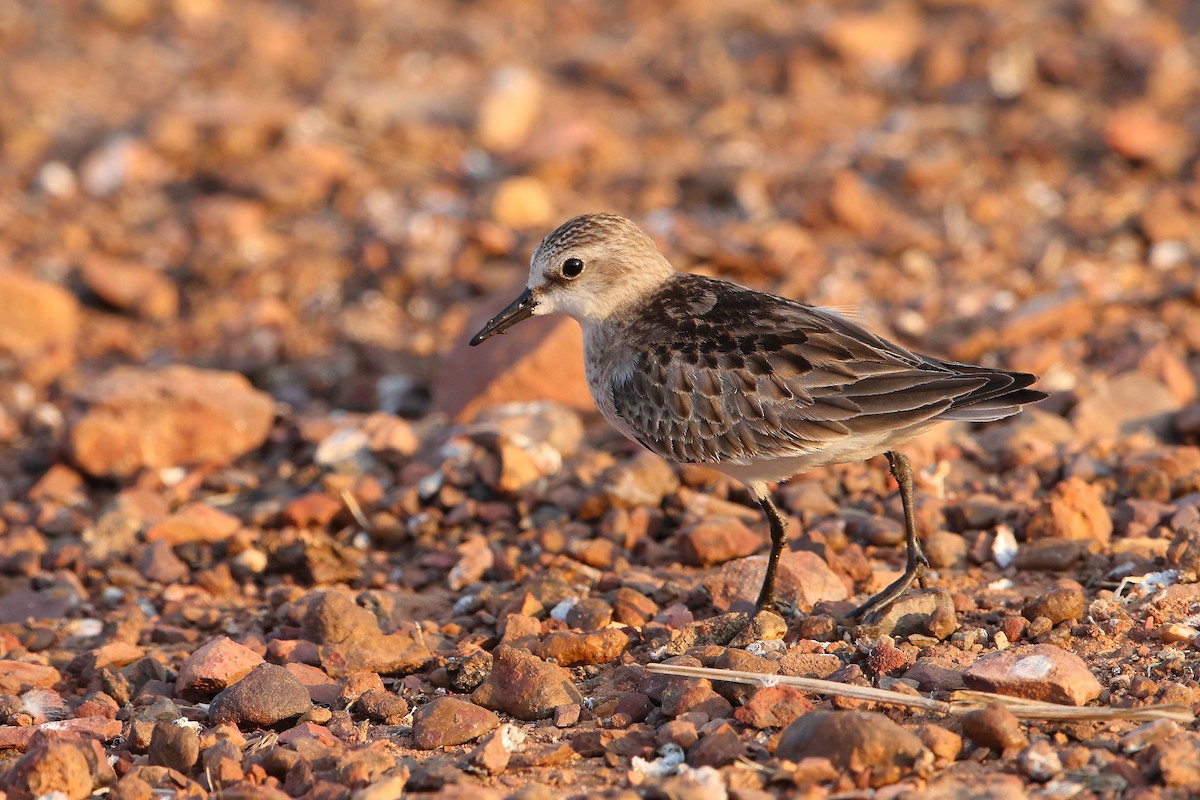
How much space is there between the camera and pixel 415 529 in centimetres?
A: 718

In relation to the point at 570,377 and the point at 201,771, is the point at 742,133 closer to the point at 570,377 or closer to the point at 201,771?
the point at 570,377

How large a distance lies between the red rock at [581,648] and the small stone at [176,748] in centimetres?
140

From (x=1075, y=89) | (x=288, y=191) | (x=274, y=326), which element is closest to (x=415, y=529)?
(x=274, y=326)

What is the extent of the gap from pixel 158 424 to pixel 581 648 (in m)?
3.80

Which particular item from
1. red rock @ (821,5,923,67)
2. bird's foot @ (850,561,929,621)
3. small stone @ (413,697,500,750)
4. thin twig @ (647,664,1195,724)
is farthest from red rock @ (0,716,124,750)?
red rock @ (821,5,923,67)

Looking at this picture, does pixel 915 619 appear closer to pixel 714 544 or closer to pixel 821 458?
pixel 821 458

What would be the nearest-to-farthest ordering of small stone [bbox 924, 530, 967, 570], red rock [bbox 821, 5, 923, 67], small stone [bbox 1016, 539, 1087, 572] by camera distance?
small stone [bbox 1016, 539, 1087, 572], small stone [bbox 924, 530, 967, 570], red rock [bbox 821, 5, 923, 67]

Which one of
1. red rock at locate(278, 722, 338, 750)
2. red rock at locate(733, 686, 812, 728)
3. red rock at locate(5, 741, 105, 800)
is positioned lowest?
red rock at locate(5, 741, 105, 800)

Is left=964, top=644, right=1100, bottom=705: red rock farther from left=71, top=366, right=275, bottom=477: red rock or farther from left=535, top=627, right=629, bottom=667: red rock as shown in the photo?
left=71, top=366, right=275, bottom=477: red rock

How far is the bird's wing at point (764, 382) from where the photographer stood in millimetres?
5605

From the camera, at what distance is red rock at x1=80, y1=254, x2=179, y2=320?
10156mm

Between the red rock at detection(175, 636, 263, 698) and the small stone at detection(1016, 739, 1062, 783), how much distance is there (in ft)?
9.68

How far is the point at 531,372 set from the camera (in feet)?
26.8

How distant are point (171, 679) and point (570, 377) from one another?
322 centimetres
